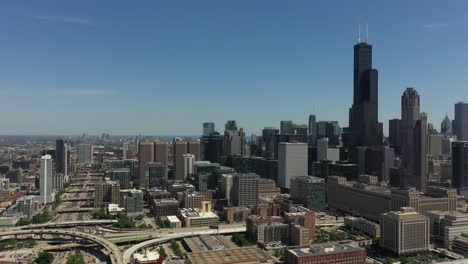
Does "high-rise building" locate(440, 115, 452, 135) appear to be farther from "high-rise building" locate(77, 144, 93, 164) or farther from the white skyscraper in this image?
"high-rise building" locate(77, 144, 93, 164)

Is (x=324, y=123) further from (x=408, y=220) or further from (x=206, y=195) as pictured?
(x=408, y=220)

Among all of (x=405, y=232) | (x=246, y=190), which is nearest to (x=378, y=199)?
(x=405, y=232)

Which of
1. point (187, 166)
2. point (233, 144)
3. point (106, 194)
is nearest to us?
point (106, 194)

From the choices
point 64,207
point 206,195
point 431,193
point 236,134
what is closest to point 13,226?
point 64,207

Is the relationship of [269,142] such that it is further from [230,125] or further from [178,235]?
[178,235]

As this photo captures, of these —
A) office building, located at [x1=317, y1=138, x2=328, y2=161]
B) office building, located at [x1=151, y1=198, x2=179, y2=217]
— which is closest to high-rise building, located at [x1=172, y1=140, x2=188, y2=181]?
office building, located at [x1=151, y1=198, x2=179, y2=217]

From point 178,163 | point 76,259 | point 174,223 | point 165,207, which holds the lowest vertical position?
point 76,259
